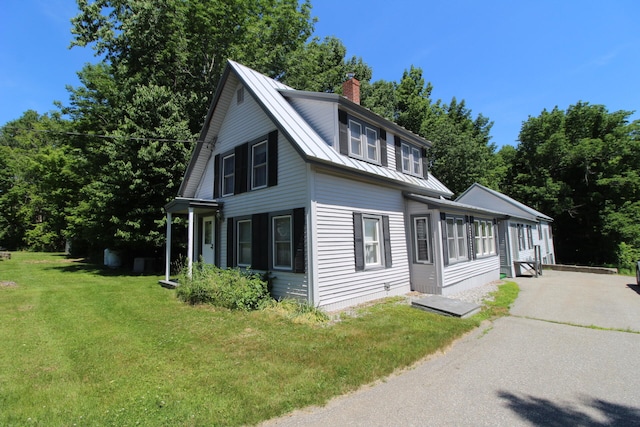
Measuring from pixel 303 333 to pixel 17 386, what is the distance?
437cm

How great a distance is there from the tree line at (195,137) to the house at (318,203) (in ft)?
14.2

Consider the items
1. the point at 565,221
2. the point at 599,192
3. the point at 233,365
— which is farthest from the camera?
the point at 565,221

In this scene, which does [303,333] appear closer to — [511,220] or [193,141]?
[193,141]

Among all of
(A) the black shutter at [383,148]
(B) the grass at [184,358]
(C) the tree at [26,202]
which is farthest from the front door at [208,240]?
(C) the tree at [26,202]

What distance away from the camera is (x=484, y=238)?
15367 millimetres

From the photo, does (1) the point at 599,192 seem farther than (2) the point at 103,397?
Yes

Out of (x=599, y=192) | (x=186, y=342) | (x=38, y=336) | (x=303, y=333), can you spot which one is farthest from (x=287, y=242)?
(x=599, y=192)

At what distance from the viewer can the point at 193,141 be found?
15.9m

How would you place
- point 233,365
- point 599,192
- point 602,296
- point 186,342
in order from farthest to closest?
point 599,192
point 602,296
point 186,342
point 233,365

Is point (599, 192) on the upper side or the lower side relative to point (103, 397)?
upper

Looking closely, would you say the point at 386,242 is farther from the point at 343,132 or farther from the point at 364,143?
the point at 343,132

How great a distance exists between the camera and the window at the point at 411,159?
1316cm

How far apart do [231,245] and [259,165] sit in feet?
10.1

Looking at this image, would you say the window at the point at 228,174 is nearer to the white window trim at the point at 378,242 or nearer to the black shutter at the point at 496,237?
the white window trim at the point at 378,242
